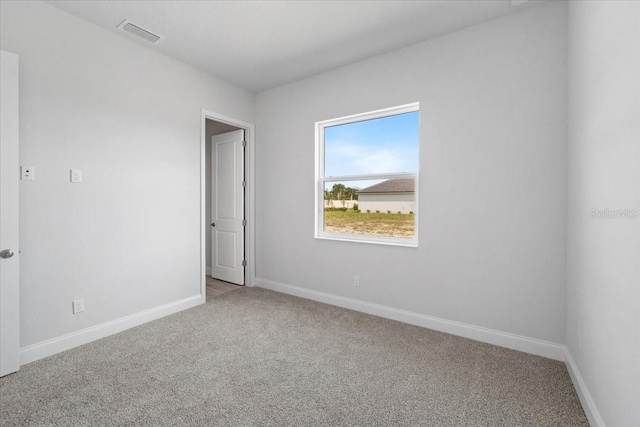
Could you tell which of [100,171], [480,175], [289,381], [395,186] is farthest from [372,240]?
[100,171]

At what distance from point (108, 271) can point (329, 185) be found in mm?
2520

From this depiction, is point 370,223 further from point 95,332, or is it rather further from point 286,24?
point 95,332

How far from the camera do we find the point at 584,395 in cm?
175

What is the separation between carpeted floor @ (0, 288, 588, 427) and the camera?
5.52 feet

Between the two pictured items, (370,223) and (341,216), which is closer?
(370,223)

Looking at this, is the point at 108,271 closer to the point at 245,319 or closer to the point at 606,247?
the point at 245,319

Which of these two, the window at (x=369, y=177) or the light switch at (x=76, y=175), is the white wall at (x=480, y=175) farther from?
the light switch at (x=76, y=175)

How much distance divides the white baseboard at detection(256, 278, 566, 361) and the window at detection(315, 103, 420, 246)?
736 millimetres

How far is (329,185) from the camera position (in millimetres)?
3760

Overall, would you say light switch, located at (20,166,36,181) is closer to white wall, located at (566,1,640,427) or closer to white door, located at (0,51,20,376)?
white door, located at (0,51,20,376)

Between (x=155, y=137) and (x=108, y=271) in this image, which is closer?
(x=108, y=271)

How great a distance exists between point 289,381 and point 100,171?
2.48 metres

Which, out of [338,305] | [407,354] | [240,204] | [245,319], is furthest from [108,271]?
[407,354]

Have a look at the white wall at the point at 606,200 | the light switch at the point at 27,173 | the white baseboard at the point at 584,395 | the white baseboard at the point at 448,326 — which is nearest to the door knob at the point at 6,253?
the light switch at the point at 27,173
